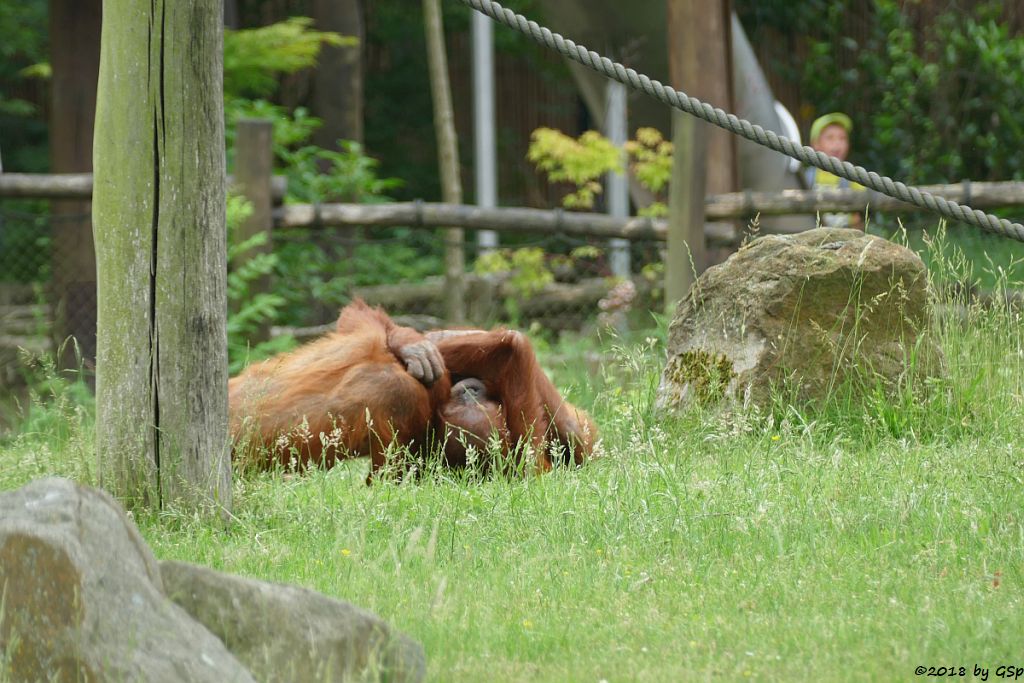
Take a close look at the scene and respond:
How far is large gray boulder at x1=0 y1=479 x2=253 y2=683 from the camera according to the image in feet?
7.17

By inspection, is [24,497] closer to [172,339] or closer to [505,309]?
[172,339]

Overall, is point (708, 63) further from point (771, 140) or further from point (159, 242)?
point (159, 242)

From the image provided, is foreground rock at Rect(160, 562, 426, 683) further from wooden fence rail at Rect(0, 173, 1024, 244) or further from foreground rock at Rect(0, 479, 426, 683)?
wooden fence rail at Rect(0, 173, 1024, 244)

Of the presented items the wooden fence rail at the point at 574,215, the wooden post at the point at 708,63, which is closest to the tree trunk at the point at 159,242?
the wooden fence rail at the point at 574,215

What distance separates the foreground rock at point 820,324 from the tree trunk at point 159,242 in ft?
7.34

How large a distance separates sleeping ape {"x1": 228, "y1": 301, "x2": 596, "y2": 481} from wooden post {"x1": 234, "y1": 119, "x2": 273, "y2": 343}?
315 cm

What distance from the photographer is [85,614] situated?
221cm

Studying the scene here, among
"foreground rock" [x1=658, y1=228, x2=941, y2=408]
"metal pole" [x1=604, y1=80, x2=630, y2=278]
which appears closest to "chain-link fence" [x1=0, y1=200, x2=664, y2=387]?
"metal pole" [x1=604, y1=80, x2=630, y2=278]

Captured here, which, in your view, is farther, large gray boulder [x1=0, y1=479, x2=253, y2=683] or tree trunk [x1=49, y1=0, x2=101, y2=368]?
tree trunk [x1=49, y1=0, x2=101, y2=368]

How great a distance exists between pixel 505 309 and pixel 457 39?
904 centimetres

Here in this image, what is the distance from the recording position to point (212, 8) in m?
3.68

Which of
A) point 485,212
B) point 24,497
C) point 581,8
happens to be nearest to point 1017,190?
point 485,212

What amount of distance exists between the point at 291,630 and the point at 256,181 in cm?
630

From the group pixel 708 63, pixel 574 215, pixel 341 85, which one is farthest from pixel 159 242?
pixel 341 85
